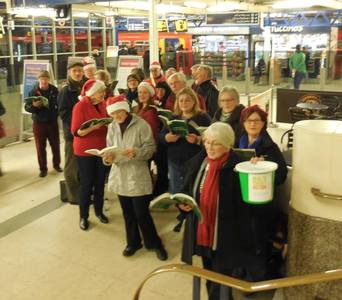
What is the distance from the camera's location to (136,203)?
3.72 meters

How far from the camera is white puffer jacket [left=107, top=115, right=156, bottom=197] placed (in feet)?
12.0

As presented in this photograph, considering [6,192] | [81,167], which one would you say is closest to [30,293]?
[81,167]

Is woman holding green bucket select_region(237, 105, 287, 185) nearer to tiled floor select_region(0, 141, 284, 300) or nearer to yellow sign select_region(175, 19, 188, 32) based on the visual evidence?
tiled floor select_region(0, 141, 284, 300)

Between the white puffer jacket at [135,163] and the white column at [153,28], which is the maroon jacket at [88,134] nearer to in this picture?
the white puffer jacket at [135,163]

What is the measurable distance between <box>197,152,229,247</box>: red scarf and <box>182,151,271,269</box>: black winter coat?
4 centimetres

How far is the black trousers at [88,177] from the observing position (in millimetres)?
4297

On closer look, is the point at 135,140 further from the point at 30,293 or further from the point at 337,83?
the point at 337,83

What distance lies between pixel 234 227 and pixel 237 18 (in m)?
13.7

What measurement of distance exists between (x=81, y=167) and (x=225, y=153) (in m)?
1.98

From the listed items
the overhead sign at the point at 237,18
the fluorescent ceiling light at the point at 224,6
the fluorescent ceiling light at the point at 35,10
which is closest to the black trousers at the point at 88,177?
the fluorescent ceiling light at the point at 35,10

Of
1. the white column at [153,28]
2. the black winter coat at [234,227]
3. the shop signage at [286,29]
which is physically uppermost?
the shop signage at [286,29]

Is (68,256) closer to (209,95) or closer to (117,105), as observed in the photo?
(117,105)

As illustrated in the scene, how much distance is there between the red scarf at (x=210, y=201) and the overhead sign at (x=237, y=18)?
13.4 meters

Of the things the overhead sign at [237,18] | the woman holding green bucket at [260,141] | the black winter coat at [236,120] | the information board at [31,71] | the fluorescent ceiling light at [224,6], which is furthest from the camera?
the fluorescent ceiling light at [224,6]
